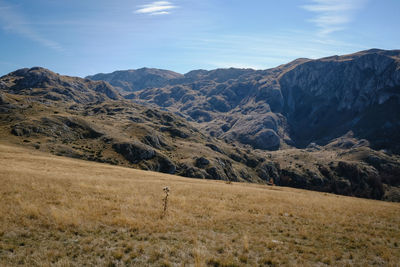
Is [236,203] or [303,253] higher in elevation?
[303,253]

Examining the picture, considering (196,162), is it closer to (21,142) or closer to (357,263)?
(21,142)

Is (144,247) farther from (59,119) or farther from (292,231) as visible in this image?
(59,119)

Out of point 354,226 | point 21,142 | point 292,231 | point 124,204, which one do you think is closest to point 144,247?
point 124,204

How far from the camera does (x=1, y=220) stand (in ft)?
43.1

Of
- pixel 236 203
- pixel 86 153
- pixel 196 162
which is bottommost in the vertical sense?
pixel 196 162

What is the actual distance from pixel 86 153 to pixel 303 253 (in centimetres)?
12281

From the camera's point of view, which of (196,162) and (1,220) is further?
(196,162)

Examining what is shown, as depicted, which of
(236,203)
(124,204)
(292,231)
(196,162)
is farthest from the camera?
(196,162)

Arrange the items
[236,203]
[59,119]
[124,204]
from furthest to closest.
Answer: [59,119] → [236,203] → [124,204]

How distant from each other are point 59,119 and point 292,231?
161457 mm

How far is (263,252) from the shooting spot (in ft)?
38.9

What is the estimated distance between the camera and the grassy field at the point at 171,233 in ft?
34.8

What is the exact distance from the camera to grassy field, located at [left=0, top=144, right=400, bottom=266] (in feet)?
34.8

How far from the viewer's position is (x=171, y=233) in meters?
13.7
